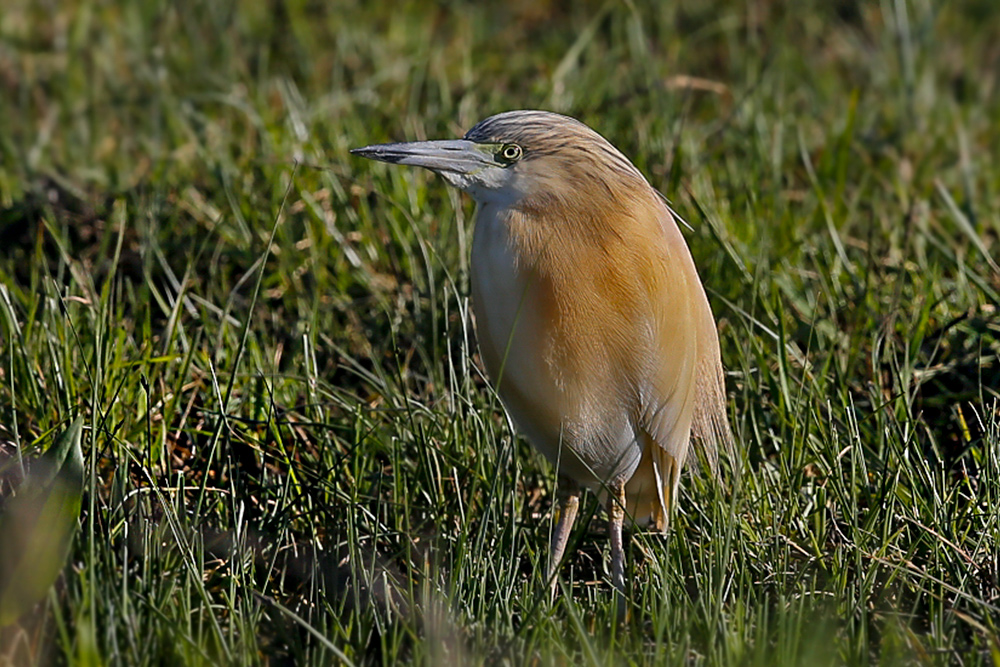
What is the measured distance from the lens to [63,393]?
8.82 ft

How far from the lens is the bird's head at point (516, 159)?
2.35 metres

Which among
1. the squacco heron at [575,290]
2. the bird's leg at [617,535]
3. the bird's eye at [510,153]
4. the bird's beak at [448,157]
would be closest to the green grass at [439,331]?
the bird's leg at [617,535]

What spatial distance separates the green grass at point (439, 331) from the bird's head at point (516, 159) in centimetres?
32

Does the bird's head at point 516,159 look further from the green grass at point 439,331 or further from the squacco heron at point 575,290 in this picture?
the green grass at point 439,331

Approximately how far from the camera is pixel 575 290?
2.35 metres

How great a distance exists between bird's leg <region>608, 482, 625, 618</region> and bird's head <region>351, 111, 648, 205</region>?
0.59m

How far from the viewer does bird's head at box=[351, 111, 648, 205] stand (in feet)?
7.71

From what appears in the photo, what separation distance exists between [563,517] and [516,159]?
726mm

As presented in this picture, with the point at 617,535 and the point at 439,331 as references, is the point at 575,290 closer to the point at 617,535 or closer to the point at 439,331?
the point at 617,535

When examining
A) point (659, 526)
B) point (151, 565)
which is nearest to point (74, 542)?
point (151, 565)

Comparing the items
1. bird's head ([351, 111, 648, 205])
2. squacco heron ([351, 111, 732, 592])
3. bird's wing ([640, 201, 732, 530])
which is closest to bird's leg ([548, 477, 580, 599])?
squacco heron ([351, 111, 732, 592])

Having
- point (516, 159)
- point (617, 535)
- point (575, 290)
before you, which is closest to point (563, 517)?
point (617, 535)

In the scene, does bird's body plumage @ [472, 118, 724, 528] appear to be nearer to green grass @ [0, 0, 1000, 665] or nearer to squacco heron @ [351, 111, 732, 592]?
squacco heron @ [351, 111, 732, 592]

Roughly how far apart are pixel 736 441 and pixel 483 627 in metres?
0.92
